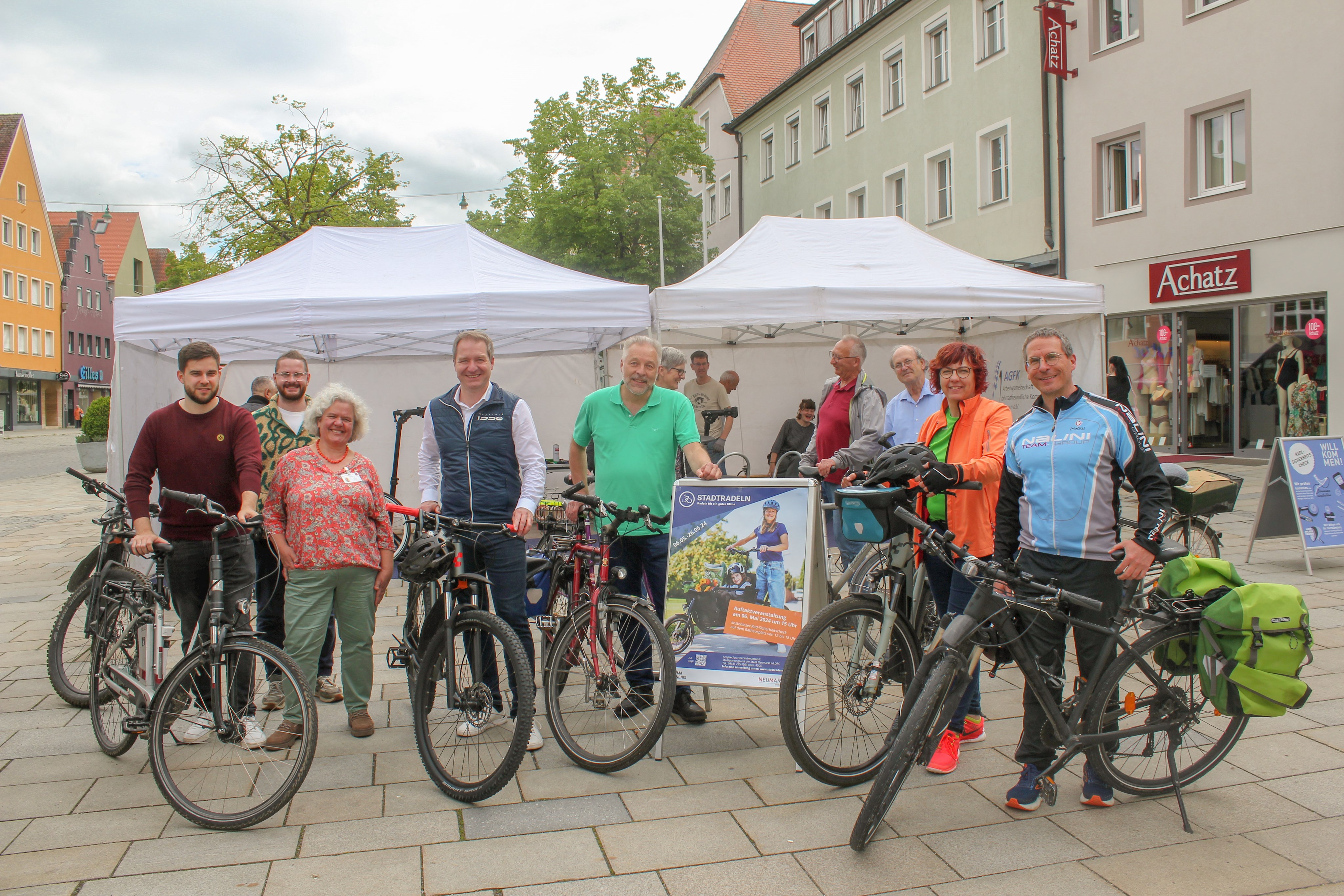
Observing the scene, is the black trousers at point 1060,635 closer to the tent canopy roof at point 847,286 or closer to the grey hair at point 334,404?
the grey hair at point 334,404

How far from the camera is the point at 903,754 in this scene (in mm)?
3133

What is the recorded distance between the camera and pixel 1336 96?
13.5m

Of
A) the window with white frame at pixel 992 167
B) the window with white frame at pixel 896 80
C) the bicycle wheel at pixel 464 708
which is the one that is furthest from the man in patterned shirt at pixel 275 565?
the window with white frame at pixel 896 80

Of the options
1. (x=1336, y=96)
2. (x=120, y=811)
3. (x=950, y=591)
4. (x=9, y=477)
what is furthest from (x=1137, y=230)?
(x=9, y=477)

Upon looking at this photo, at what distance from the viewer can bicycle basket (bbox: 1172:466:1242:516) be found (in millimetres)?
5723

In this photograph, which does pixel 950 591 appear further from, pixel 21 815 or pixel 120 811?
pixel 21 815

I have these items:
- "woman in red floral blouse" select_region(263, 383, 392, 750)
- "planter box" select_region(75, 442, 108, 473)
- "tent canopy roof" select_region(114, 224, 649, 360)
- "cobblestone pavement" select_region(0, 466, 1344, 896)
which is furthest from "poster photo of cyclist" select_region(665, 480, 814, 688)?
"planter box" select_region(75, 442, 108, 473)

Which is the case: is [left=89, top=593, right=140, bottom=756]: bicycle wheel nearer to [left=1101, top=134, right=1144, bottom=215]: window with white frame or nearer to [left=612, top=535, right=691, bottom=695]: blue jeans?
[left=612, top=535, right=691, bottom=695]: blue jeans

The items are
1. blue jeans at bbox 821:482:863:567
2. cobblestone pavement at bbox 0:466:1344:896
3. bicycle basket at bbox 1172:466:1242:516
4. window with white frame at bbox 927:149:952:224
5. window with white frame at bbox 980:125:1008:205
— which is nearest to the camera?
cobblestone pavement at bbox 0:466:1344:896

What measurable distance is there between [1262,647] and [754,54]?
38.0m

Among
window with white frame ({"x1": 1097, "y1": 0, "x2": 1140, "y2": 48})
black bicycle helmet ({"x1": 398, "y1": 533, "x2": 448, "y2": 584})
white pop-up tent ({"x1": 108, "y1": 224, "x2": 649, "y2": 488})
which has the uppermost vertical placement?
window with white frame ({"x1": 1097, "y1": 0, "x2": 1140, "y2": 48})

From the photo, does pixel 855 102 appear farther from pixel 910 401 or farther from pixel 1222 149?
pixel 910 401

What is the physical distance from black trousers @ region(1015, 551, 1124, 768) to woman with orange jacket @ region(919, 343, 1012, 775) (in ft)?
1.30

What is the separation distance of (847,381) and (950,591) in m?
2.47
